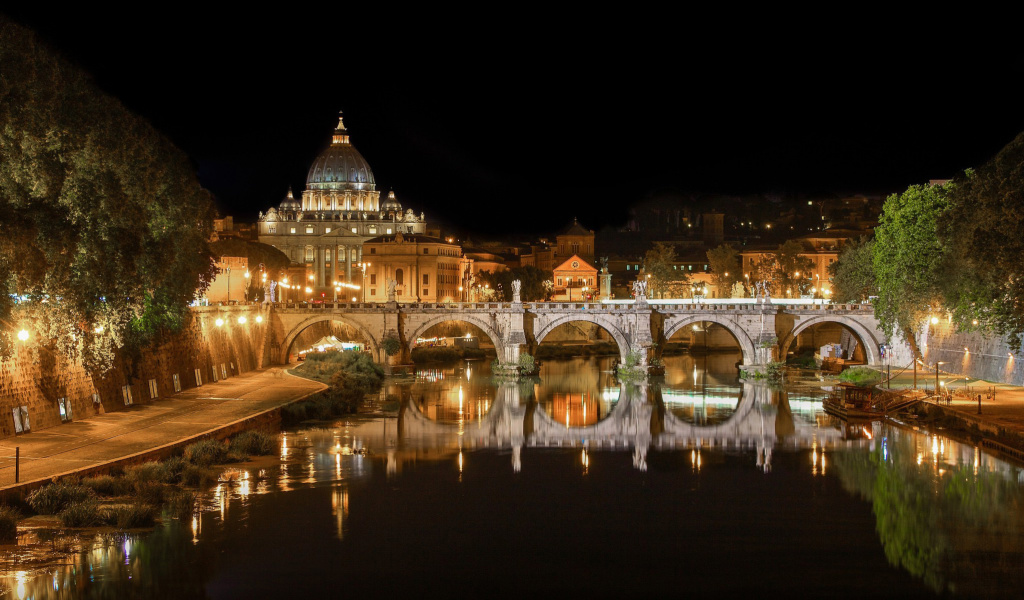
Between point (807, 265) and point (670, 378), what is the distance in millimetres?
41492

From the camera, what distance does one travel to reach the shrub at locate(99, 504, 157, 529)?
2697 cm

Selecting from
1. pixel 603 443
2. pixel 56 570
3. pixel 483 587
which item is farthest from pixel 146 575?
pixel 603 443

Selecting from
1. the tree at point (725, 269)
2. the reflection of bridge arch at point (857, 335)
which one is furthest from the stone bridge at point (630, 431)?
the tree at point (725, 269)

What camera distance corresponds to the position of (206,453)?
33.8 m

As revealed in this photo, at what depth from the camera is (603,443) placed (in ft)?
144

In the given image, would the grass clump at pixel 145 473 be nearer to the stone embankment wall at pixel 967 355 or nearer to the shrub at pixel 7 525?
the shrub at pixel 7 525

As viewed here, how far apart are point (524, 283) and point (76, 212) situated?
84.8 m

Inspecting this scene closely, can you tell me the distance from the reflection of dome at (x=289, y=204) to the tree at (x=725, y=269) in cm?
5520

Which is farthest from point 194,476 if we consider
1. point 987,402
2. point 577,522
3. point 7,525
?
point 987,402

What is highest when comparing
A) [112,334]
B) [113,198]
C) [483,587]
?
[113,198]

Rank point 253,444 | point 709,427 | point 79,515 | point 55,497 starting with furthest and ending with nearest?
point 709,427
point 253,444
point 55,497
point 79,515

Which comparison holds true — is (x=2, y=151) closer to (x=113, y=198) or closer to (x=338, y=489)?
(x=113, y=198)

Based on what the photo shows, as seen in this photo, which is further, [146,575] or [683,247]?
[683,247]

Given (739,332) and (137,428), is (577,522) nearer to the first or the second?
(137,428)
